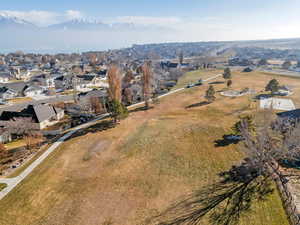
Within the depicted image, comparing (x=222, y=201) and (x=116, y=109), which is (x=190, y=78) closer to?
(x=116, y=109)

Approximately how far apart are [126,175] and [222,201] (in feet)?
36.0

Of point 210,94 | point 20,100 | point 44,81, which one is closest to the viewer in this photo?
point 210,94

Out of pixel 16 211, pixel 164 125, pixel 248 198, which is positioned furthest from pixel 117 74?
pixel 248 198

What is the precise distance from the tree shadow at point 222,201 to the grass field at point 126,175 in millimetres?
657

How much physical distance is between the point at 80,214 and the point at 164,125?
22.7m

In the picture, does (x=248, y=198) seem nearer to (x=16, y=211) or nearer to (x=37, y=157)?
(x=16, y=211)

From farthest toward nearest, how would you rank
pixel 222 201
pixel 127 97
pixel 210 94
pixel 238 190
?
1. pixel 127 97
2. pixel 210 94
3. pixel 238 190
4. pixel 222 201

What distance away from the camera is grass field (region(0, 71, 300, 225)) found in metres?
16.6

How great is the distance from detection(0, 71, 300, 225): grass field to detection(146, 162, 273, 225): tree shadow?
0.66 metres

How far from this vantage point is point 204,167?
893 inches

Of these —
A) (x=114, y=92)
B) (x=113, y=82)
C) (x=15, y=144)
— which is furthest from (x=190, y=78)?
(x=15, y=144)

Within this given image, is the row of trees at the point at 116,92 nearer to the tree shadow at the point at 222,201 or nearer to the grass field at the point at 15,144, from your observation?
the grass field at the point at 15,144

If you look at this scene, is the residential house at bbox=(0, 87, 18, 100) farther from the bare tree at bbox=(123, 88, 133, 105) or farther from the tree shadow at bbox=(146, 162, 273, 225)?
the tree shadow at bbox=(146, 162, 273, 225)

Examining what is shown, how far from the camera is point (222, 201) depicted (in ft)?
57.0
